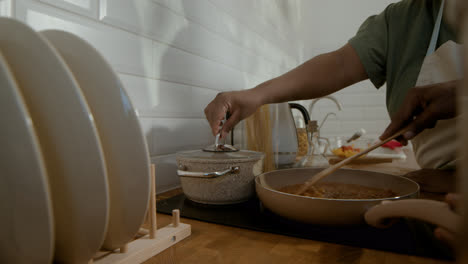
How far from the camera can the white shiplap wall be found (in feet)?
1.68

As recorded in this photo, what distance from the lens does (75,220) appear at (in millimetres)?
220

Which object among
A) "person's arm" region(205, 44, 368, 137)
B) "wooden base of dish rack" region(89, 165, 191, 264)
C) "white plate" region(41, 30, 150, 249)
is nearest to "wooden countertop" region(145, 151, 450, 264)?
"wooden base of dish rack" region(89, 165, 191, 264)

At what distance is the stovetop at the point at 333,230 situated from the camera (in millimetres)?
352

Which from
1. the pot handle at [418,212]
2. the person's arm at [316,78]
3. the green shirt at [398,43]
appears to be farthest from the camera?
the person's arm at [316,78]

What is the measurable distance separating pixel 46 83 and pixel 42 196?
84 millimetres

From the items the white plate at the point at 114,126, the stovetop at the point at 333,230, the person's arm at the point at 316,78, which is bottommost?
the stovetop at the point at 333,230

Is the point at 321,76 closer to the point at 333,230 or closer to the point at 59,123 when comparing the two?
the point at 333,230

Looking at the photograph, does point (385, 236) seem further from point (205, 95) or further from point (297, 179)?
point (205, 95)

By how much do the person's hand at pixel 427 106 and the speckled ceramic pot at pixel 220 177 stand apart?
35 centimetres

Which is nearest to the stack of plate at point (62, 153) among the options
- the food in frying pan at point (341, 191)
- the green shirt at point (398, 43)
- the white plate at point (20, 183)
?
the white plate at point (20, 183)

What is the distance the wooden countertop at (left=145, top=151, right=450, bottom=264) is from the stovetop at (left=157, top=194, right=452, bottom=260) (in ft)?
0.03

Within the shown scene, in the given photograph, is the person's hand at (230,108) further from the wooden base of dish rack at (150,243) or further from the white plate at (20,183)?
the white plate at (20,183)

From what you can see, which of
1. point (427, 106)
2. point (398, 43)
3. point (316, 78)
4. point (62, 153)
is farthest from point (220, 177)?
point (398, 43)

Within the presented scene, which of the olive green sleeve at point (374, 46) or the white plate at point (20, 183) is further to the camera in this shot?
the olive green sleeve at point (374, 46)
